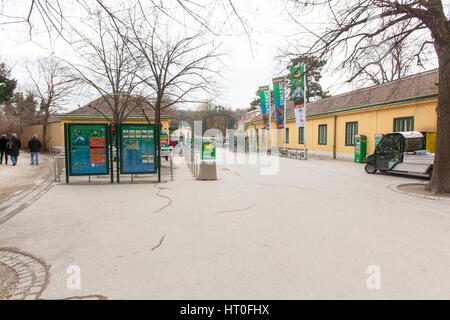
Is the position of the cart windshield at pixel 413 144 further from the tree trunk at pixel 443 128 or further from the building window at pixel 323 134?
the building window at pixel 323 134

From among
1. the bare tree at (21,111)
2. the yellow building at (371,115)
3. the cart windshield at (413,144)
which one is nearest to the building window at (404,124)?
the yellow building at (371,115)

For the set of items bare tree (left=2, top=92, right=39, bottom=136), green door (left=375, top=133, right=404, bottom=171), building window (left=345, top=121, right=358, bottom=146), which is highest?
bare tree (left=2, top=92, right=39, bottom=136)

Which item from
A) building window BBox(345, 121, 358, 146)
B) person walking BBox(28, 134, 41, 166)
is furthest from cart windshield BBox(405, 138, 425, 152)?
person walking BBox(28, 134, 41, 166)

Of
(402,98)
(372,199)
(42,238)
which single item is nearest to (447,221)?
(372,199)

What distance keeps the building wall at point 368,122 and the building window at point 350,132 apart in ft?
0.79

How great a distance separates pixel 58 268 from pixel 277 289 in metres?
2.70

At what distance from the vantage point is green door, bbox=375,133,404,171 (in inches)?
489

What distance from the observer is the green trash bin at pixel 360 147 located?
59.9ft

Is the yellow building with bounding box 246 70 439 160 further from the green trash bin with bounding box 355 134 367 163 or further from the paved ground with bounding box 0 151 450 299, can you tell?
the paved ground with bounding box 0 151 450 299

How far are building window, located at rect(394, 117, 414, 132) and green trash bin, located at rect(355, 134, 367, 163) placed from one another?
1937 mm

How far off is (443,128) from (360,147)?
32.9 feet

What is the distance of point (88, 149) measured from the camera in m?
10.2

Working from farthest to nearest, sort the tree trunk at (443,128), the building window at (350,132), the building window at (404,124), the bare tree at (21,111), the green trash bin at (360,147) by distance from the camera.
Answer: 1. the bare tree at (21,111)
2. the building window at (350,132)
3. the green trash bin at (360,147)
4. the building window at (404,124)
5. the tree trunk at (443,128)
